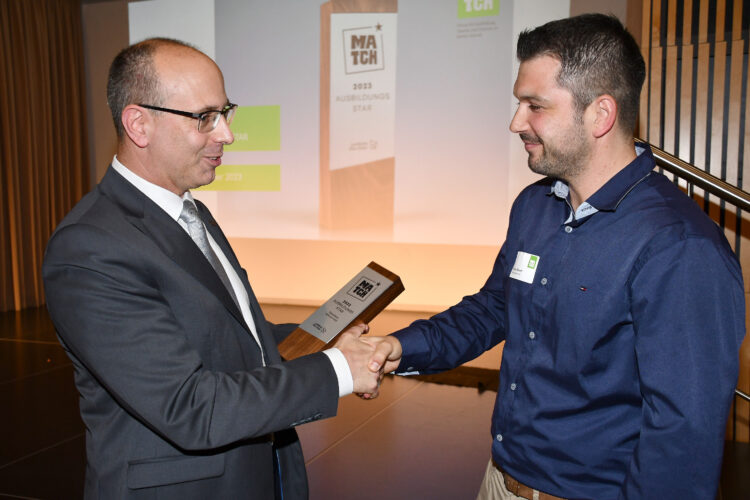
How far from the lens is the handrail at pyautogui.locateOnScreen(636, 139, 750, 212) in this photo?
2277 mm

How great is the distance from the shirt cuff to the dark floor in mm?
1522

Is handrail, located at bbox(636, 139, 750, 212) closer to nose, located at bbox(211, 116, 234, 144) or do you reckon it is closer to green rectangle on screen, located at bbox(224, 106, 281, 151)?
nose, located at bbox(211, 116, 234, 144)

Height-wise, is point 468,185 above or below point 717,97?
below

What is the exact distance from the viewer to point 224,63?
709 centimetres

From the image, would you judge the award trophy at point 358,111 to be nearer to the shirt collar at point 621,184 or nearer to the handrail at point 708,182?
the handrail at point 708,182

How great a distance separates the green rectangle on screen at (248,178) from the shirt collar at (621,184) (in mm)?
5954

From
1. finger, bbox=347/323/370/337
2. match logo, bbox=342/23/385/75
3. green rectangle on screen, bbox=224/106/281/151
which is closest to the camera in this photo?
finger, bbox=347/323/370/337

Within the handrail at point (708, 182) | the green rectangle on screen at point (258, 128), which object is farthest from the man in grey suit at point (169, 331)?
the green rectangle on screen at point (258, 128)

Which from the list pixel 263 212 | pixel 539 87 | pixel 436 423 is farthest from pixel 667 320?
pixel 263 212

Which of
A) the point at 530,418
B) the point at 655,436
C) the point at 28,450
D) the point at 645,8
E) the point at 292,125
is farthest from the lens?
the point at 292,125

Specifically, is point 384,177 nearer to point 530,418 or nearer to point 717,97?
point 717,97

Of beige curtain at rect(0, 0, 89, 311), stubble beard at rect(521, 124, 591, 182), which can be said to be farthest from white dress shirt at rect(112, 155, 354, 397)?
beige curtain at rect(0, 0, 89, 311)

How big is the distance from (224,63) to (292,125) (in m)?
1.14

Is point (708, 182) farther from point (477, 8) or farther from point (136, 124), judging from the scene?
point (477, 8)
